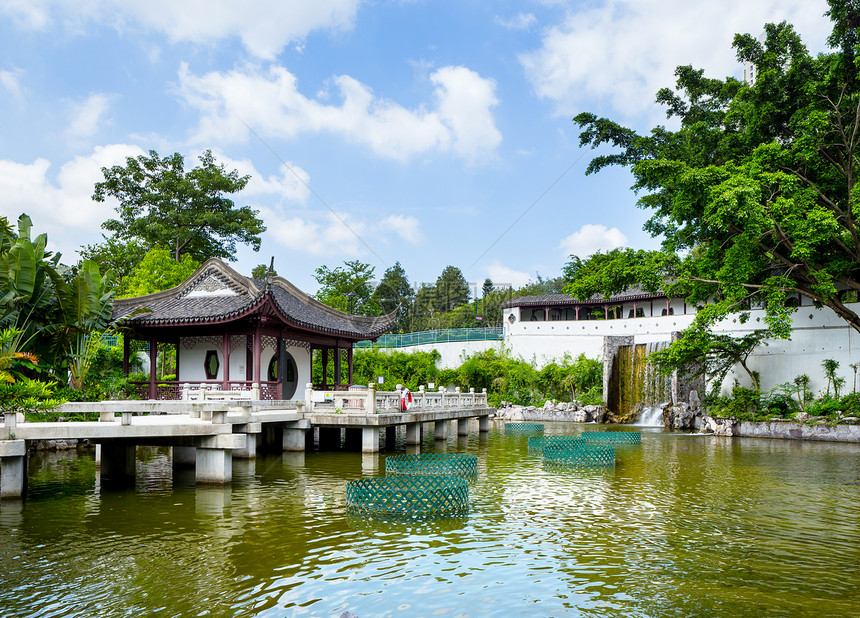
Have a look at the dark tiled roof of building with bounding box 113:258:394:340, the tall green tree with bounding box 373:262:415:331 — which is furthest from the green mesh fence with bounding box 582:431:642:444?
the tall green tree with bounding box 373:262:415:331

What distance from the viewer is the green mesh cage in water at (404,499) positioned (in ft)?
35.6

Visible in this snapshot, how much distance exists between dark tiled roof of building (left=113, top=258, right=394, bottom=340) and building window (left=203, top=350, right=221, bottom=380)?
1.69m

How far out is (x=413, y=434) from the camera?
22.2m

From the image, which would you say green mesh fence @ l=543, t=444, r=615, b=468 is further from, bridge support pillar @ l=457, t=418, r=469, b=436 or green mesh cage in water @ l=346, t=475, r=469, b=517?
bridge support pillar @ l=457, t=418, r=469, b=436

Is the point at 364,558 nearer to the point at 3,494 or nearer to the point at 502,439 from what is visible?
the point at 3,494

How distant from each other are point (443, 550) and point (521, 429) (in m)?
22.9

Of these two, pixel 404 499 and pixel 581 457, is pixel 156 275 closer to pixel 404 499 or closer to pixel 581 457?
pixel 581 457

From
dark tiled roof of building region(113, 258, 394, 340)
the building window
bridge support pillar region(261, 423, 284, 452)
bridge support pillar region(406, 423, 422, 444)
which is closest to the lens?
bridge support pillar region(261, 423, 284, 452)

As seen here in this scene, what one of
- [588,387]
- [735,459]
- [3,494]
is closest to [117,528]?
[3,494]

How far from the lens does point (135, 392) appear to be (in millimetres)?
20984

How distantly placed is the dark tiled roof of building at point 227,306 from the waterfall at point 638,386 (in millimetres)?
17821

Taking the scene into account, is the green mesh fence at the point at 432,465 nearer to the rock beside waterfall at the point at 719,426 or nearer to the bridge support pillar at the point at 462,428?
the bridge support pillar at the point at 462,428

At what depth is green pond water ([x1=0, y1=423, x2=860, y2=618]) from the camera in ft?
22.5

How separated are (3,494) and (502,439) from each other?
18.6m
